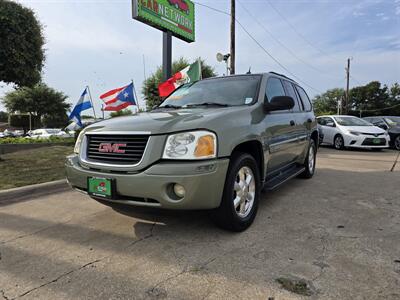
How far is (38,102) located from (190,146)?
3973cm

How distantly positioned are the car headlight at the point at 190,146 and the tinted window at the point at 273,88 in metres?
1.54

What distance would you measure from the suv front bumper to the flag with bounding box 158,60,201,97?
22.9 feet

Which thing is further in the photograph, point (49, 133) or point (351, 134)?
point (49, 133)

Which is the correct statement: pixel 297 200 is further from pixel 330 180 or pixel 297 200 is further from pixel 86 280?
pixel 86 280

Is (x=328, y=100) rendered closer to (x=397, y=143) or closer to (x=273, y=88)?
(x=397, y=143)

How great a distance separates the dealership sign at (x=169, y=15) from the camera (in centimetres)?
945

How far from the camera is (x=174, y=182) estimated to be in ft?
8.15

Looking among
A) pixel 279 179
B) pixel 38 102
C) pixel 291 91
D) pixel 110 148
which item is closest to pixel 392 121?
pixel 291 91

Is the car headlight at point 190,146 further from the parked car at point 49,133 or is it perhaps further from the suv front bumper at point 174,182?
the parked car at point 49,133

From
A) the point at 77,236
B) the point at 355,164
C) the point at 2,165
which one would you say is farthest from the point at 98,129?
the point at 355,164

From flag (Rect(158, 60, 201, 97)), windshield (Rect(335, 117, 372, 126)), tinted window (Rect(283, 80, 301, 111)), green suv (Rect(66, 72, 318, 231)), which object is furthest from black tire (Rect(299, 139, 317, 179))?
windshield (Rect(335, 117, 372, 126))

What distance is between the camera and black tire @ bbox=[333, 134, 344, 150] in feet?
37.3

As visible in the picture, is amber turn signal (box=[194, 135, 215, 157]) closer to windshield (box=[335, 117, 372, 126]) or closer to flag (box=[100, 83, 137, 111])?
flag (box=[100, 83, 137, 111])

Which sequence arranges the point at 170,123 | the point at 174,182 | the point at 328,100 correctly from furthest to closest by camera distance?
1. the point at 328,100
2. the point at 170,123
3. the point at 174,182
